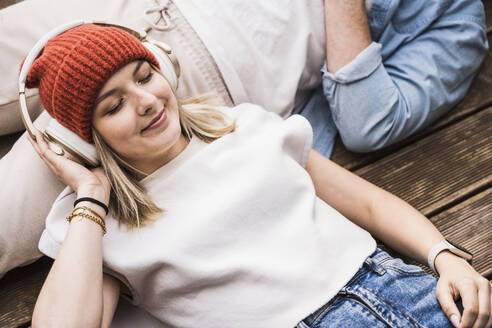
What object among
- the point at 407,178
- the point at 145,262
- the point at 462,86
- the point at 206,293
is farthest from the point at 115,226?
the point at 462,86

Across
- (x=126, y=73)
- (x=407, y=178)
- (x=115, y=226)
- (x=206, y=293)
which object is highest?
(x=126, y=73)

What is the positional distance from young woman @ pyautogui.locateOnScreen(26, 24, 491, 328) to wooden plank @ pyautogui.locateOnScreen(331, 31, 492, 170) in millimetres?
341

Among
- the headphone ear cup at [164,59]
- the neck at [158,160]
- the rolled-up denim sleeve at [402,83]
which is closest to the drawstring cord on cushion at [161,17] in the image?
the headphone ear cup at [164,59]

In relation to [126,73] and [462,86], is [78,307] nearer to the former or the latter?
[126,73]

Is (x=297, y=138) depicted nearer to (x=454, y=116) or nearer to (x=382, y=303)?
(x=382, y=303)

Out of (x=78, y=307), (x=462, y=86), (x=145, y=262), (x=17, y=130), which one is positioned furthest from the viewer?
(x=462, y=86)

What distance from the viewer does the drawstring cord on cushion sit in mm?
1090

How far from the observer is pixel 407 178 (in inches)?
49.4

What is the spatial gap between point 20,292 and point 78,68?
2.09 feet

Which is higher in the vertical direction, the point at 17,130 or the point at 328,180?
the point at 17,130

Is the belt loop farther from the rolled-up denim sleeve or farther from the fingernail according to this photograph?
the rolled-up denim sleeve

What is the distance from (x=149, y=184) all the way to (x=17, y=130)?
1.48 ft

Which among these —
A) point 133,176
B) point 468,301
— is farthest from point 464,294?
point 133,176

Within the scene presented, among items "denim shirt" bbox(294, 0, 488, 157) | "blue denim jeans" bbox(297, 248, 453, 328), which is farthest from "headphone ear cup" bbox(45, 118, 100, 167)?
"denim shirt" bbox(294, 0, 488, 157)
